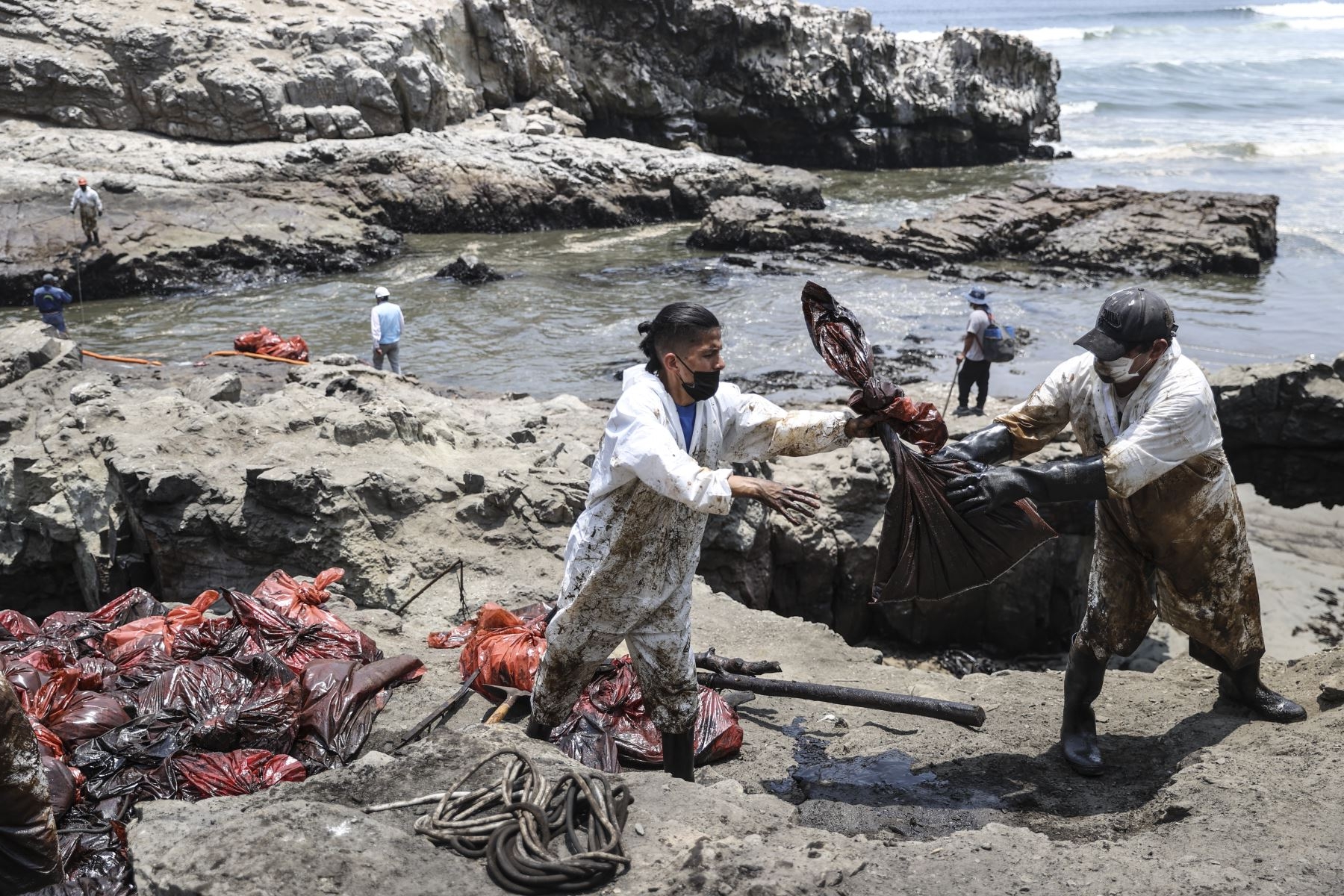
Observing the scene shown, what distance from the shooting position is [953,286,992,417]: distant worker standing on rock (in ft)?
35.8

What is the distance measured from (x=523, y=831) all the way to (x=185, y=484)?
12.9 ft

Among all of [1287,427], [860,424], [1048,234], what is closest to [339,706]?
[860,424]

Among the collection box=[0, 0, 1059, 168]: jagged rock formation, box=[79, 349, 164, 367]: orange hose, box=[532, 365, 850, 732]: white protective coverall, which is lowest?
box=[79, 349, 164, 367]: orange hose

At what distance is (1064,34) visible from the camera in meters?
65.9

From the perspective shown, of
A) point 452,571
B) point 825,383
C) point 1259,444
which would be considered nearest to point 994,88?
point 825,383

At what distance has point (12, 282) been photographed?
16.7 metres

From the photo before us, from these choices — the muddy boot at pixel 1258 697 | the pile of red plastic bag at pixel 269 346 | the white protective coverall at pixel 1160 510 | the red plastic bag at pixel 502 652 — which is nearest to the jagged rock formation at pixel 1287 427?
the muddy boot at pixel 1258 697

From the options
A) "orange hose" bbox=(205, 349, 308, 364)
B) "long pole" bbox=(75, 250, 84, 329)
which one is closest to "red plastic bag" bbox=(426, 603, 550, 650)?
"orange hose" bbox=(205, 349, 308, 364)

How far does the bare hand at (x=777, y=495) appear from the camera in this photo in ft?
10.7

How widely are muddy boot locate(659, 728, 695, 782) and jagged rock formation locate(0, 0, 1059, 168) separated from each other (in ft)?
70.6

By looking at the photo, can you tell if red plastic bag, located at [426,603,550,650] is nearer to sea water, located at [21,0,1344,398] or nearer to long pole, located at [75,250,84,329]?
sea water, located at [21,0,1344,398]

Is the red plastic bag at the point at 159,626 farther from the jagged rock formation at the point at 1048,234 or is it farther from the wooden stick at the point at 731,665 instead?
the jagged rock formation at the point at 1048,234

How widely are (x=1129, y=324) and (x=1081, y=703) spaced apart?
149cm

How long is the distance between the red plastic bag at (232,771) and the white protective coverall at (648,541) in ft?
3.08
